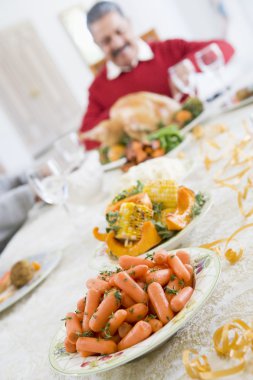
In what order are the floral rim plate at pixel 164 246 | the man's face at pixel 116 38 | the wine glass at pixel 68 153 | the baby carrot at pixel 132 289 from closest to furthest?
the baby carrot at pixel 132 289 → the floral rim plate at pixel 164 246 → the wine glass at pixel 68 153 → the man's face at pixel 116 38

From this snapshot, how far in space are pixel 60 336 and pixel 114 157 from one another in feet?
3.91

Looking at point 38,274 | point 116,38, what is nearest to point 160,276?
point 38,274

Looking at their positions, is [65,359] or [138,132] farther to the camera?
[138,132]

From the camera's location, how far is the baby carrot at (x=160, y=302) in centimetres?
53

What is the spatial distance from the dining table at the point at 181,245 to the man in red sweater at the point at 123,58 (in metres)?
1.13

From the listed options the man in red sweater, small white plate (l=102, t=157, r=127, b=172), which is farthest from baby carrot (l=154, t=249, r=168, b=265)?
the man in red sweater

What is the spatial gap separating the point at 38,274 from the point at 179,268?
0.58 meters

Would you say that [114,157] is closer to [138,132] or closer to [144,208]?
[138,132]

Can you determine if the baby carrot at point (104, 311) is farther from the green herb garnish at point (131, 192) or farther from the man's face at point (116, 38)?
the man's face at point (116, 38)

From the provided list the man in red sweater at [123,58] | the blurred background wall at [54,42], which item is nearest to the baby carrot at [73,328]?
the man in red sweater at [123,58]

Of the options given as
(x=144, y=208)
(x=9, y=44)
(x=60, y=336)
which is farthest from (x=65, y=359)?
(x=9, y=44)

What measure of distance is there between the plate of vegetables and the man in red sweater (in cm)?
182

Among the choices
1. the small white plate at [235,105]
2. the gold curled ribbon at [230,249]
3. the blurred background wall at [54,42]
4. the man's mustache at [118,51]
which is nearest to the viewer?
the gold curled ribbon at [230,249]

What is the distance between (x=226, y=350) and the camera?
484 millimetres
